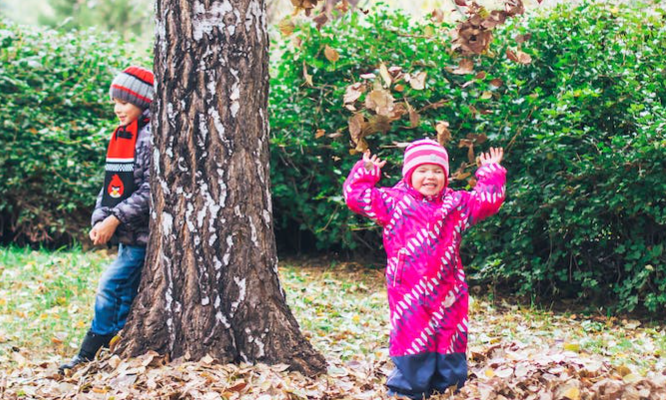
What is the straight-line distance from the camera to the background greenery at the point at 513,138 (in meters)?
5.53

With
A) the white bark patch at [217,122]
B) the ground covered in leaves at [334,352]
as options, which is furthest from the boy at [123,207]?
the white bark patch at [217,122]

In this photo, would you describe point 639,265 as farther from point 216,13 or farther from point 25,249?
point 25,249

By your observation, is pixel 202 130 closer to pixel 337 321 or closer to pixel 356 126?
pixel 356 126

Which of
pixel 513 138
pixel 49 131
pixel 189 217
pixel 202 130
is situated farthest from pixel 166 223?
pixel 49 131

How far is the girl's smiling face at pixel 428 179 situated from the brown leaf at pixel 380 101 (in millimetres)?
417

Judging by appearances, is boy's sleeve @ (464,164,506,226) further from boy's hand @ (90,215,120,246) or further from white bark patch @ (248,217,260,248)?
boy's hand @ (90,215,120,246)

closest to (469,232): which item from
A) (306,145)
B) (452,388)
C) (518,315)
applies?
(518,315)

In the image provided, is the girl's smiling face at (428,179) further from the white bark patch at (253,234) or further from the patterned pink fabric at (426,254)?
the white bark patch at (253,234)

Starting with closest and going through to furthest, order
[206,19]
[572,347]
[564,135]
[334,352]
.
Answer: [206,19] < [572,347] < [334,352] < [564,135]

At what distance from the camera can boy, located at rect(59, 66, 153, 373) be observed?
4.26 meters

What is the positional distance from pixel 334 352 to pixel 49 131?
482cm

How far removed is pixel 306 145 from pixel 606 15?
2.92 meters

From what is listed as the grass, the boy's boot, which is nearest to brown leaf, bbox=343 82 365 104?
the grass

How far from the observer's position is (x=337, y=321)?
5.74 metres
